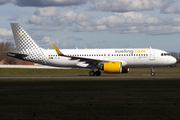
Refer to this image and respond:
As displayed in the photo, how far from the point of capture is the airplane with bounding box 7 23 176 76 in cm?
3792

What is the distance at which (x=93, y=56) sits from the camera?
131ft

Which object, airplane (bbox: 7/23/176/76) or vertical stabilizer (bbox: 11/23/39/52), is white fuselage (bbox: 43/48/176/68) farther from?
vertical stabilizer (bbox: 11/23/39/52)

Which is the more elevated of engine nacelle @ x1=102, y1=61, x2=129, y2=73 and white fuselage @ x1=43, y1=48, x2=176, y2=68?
white fuselage @ x1=43, y1=48, x2=176, y2=68

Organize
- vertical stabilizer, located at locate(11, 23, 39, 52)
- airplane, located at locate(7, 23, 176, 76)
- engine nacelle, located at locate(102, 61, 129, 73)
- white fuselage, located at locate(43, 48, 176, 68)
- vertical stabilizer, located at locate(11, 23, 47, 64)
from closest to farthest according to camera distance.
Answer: engine nacelle, located at locate(102, 61, 129, 73)
airplane, located at locate(7, 23, 176, 76)
white fuselage, located at locate(43, 48, 176, 68)
vertical stabilizer, located at locate(11, 23, 47, 64)
vertical stabilizer, located at locate(11, 23, 39, 52)

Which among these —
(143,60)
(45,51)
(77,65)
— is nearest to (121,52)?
(143,60)

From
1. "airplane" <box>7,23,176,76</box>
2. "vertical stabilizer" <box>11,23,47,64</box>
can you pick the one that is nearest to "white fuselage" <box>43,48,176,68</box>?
"airplane" <box>7,23,176,76</box>

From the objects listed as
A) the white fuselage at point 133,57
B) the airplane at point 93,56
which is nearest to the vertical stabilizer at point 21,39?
the airplane at point 93,56

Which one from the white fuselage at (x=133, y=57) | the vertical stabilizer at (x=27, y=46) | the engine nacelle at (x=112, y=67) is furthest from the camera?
the vertical stabilizer at (x=27, y=46)

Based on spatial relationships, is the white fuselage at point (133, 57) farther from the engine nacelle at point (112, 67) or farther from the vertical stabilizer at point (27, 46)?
the vertical stabilizer at point (27, 46)

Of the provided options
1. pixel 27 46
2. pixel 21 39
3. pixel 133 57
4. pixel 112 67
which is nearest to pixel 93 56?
pixel 112 67

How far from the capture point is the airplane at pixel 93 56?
37.9 metres

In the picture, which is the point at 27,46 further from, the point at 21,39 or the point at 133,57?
the point at 133,57
